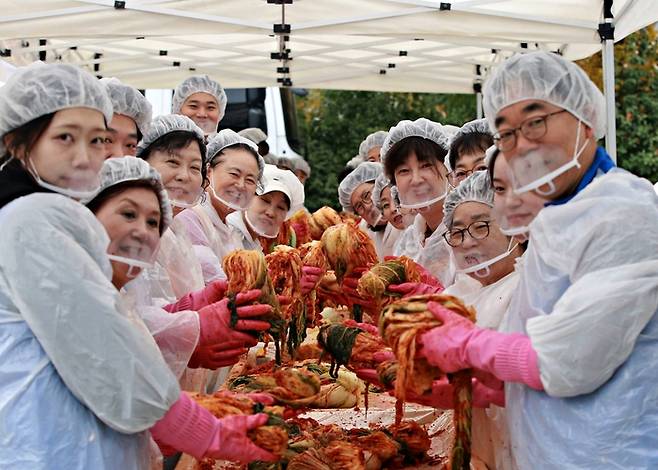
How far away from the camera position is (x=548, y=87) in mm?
3131

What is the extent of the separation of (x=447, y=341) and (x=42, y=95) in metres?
1.65

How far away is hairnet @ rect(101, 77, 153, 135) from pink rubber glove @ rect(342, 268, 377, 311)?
4.93ft

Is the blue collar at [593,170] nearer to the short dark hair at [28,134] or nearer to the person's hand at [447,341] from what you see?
the person's hand at [447,341]

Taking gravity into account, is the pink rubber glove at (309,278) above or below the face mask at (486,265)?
below

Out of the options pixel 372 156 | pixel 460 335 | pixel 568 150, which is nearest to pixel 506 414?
→ pixel 460 335

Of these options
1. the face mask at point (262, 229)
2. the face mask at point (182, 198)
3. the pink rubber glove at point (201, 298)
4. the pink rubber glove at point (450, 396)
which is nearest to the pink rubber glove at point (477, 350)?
the pink rubber glove at point (450, 396)

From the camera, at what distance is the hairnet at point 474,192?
172 inches

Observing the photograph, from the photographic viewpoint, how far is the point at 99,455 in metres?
2.88

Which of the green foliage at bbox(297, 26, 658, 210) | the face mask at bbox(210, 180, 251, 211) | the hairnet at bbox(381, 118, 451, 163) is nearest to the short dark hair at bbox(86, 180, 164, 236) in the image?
the face mask at bbox(210, 180, 251, 211)

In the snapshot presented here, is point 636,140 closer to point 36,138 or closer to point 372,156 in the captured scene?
point 372,156

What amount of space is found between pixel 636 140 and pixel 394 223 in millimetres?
13661

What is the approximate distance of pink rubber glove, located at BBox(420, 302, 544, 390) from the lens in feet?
9.71

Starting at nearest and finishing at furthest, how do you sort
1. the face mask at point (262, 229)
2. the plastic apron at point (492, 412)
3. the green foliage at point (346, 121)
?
the plastic apron at point (492, 412)
the face mask at point (262, 229)
the green foliage at point (346, 121)

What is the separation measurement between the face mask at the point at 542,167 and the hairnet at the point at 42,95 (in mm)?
1537
